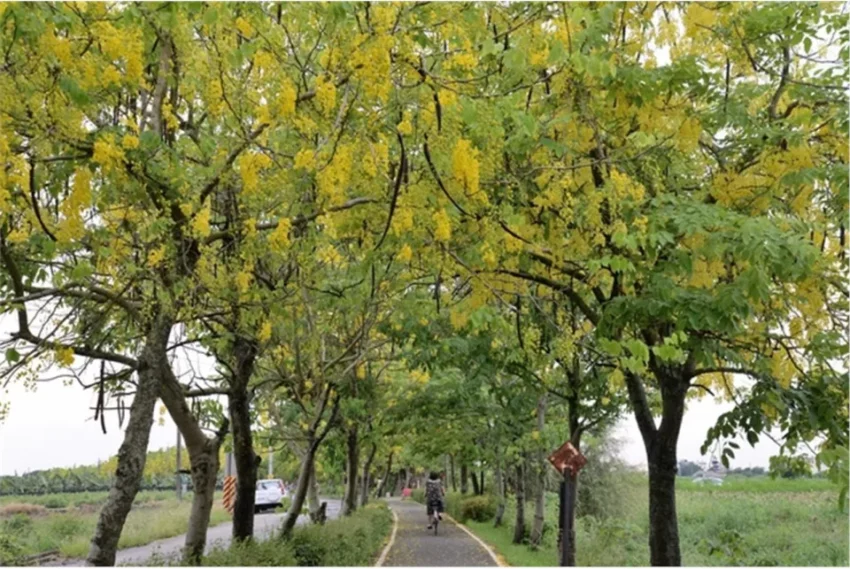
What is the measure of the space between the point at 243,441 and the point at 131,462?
355 cm

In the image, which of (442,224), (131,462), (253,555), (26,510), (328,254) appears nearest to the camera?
(442,224)

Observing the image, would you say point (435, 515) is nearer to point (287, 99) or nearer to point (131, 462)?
point (131, 462)

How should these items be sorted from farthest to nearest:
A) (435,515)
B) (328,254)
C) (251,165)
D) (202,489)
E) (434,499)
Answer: (434,499)
(435,515)
(202,489)
(328,254)
(251,165)

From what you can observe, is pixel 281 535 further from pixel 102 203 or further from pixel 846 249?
pixel 846 249

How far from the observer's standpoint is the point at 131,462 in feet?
16.7

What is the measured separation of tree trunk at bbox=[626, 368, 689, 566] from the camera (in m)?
6.69

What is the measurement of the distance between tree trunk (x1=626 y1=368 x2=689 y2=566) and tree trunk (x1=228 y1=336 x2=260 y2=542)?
4.02 metres

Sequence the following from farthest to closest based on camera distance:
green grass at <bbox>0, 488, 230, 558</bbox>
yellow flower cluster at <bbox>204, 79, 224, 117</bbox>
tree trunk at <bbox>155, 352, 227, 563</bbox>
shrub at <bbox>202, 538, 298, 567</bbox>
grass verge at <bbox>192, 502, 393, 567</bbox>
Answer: green grass at <bbox>0, 488, 230, 558</bbox>, tree trunk at <bbox>155, 352, 227, 563</bbox>, grass verge at <bbox>192, 502, 393, 567</bbox>, shrub at <bbox>202, 538, 298, 567</bbox>, yellow flower cluster at <bbox>204, 79, 224, 117</bbox>

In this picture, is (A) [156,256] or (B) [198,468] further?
(B) [198,468]

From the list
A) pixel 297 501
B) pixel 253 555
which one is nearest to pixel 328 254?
pixel 253 555

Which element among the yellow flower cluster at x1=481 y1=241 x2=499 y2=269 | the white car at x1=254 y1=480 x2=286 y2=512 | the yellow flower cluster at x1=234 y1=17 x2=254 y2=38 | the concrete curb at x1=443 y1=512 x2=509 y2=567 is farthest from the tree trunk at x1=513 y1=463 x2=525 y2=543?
the white car at x1=254 y1=480 x2=286 y2=512

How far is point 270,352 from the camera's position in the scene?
918cm

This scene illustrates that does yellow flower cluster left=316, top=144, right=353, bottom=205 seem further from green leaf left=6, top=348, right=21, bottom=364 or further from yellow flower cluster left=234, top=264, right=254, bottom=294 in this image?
green leaf left=6, top=348, right=21, bottom=364

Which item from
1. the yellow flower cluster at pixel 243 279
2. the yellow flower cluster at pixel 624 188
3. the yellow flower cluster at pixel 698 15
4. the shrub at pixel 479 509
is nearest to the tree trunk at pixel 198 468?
the yellow flower cluster at pixel 243 279
